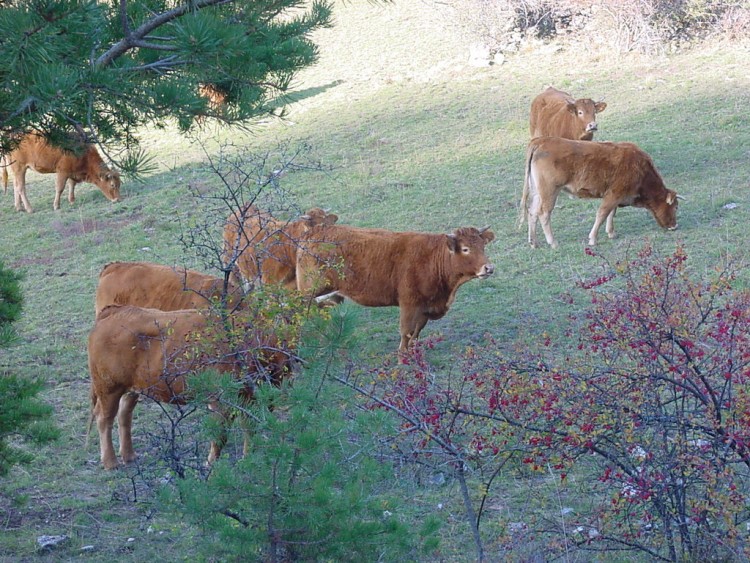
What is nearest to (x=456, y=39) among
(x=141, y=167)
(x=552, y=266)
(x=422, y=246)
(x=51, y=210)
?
(x=51, y=210)

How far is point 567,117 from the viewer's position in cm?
1585

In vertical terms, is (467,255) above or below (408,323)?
above

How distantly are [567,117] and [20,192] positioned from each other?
1026cm

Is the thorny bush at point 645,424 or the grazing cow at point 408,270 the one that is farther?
the grazing cow at point 408,270

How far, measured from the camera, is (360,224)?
14.2 meters

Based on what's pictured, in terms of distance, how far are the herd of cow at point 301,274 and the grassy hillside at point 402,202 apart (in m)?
0.48

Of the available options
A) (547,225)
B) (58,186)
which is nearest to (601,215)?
(547,225)

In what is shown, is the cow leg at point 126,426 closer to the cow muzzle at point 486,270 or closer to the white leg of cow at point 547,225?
the cow muzzle at point 486,270

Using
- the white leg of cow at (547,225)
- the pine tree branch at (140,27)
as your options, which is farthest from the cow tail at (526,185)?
the pine tree branch at (140,27)

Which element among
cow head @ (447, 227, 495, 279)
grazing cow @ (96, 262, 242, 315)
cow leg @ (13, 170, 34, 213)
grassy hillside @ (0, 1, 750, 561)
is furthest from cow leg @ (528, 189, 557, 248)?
cow leg @ (13, 170, 34, 213)

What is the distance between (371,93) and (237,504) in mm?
18756

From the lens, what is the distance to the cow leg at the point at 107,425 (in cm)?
762

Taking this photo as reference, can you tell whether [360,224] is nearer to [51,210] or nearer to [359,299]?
[359,299]

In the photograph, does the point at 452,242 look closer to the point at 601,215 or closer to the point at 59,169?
the point at 601,215
